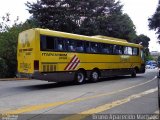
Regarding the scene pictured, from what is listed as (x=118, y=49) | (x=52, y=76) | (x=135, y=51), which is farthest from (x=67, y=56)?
(x=135, y=51)

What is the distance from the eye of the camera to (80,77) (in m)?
20.0

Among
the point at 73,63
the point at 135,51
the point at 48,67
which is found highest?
the point at 135,51

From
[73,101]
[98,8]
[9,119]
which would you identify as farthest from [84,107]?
[98,8]

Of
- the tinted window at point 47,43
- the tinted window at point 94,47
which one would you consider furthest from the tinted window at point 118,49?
the tinted window at point 47,43

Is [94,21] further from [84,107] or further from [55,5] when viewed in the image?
[84,107]

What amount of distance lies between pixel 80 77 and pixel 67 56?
1.96 m

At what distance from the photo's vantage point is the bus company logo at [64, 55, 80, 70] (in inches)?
745

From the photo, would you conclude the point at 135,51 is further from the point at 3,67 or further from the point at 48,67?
the point at 48,67

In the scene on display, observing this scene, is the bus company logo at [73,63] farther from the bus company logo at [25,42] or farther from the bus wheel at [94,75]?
the bus company logo at [25,42]

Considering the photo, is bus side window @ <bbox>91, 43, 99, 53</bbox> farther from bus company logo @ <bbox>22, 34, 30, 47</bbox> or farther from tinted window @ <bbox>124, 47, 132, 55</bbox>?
bus company logo @ <bbox>22, 34, 30, 47</bbox>

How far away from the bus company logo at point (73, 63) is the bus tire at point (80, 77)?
53 centimetres

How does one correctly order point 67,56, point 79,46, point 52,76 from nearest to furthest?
point 52,76 < point 67,56 < point 79,46

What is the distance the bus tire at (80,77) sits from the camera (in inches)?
769

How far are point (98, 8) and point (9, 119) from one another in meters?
37.0
